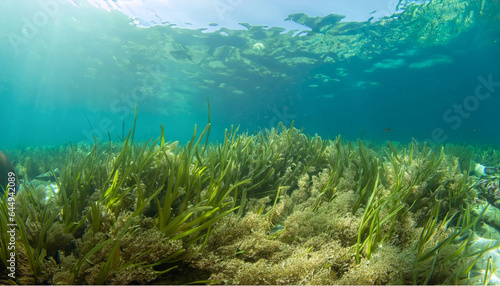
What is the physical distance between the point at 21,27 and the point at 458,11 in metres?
38.5

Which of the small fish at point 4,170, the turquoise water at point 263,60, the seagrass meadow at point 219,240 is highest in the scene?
the turquoise water at point 263,60

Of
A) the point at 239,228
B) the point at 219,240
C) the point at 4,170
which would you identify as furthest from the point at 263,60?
the point at 219,240

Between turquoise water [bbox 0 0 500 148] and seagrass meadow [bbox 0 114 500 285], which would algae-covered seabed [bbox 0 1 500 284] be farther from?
turquoise water [bbox 0 0 500 148]

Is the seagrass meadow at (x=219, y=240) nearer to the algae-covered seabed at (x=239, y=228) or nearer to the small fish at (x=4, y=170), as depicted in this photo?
the algae-covered seabed at (x=239, y=228)

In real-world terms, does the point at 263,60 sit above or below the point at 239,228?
above

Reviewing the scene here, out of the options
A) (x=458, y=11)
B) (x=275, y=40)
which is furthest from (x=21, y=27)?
(x=458, y=11)

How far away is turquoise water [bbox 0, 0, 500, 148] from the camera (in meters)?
20.2

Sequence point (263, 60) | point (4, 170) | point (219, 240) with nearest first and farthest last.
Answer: point (219, 240)
point (4, 170)
point (263, 60)

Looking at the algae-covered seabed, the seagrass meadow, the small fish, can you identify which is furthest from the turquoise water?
the seagrass meadow

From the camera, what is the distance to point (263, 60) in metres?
27.3

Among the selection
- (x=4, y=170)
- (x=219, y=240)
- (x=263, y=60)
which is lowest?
(x=4, y=170)

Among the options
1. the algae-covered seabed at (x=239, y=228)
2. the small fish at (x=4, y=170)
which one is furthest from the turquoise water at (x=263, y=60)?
the algae-covered seabed at (x=239, y=228)

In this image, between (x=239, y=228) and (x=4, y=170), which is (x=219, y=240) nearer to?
(x=239, y=228)

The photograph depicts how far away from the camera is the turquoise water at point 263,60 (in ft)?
66.2
